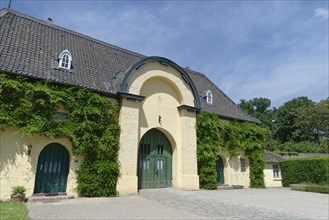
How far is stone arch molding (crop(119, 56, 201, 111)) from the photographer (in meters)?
14.5

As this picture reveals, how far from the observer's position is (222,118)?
19.5m

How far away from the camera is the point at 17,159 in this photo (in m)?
10.8

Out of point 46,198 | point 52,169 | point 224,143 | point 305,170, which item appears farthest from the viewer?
point 305,170

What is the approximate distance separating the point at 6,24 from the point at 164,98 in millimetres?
10690

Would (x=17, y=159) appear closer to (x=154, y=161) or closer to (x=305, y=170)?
(x=154, y=161)

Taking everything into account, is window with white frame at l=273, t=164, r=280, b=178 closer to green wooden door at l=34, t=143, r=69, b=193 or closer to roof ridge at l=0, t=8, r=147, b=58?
roof ridge at l=0, t=8, r=147, b=58

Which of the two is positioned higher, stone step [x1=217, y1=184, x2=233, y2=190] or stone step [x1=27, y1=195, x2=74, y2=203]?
stone step [x1=27, y1=195, x2=74, y2=203]

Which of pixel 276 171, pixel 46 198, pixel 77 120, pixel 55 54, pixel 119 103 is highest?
pixel 55 54

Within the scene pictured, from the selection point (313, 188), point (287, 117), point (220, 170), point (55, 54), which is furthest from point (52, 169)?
point (287, 117)

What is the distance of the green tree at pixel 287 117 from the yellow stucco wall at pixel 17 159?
2299 inches

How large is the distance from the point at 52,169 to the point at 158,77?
8836 millimetres

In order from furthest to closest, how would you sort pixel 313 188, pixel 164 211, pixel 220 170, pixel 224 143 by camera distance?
pixel 220 170 < pixel 224 143 < pixel 313 188 < pixel 164 211

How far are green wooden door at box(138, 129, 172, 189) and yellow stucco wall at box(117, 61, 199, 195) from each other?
1.36 ft

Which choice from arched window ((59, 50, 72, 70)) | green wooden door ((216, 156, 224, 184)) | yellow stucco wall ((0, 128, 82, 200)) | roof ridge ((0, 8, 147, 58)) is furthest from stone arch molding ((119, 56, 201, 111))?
yellow stucco wall ((0, 128, 82, 200))
